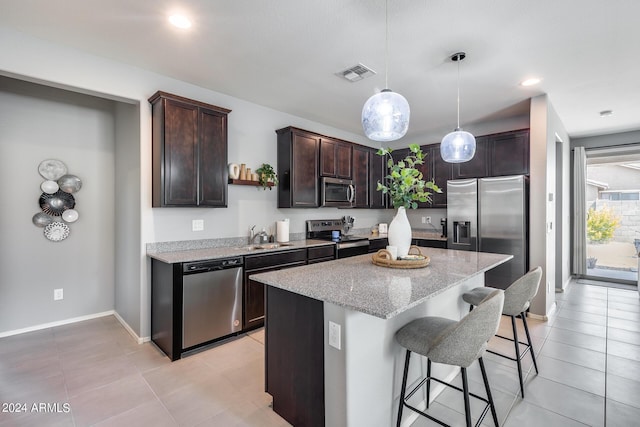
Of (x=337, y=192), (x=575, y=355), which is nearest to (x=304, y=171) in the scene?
(x=337, y=192)

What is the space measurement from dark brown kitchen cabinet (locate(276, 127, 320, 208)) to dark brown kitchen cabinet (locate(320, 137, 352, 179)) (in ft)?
0.47

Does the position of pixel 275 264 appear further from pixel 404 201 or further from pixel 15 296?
pixel 15 296

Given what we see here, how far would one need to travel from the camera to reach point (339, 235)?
4.76 metres

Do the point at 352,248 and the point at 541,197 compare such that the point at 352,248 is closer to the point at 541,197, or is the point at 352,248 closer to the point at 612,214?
the point at 541,197

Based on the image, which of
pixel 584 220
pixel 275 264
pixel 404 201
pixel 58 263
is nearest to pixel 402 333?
pixel 404 201

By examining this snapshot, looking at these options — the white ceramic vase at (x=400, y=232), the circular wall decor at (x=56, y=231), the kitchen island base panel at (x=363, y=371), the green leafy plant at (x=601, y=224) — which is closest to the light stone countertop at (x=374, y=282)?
the kitchen island base panel at (x=363, y=371)

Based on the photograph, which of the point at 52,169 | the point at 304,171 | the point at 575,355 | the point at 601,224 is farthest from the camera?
the point at 601,224

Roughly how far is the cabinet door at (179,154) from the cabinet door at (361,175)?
2697mm

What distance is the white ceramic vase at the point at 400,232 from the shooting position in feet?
7.64

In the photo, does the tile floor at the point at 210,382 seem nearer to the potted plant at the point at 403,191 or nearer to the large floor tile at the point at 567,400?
the large floor tile at the point at 567,400

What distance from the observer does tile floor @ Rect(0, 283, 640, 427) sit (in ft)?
6.46

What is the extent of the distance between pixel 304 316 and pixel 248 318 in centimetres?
174

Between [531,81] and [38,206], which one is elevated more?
[531,81]

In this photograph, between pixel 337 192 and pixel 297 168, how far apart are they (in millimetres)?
861
